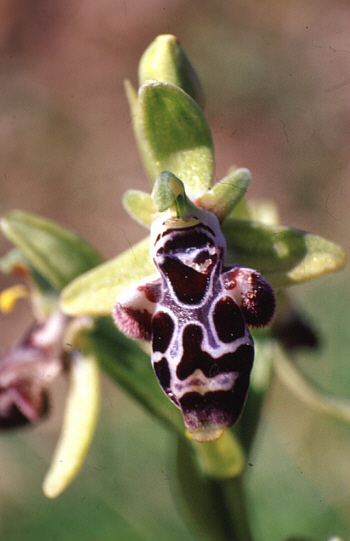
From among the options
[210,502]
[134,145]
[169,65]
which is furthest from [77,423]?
[134,145]

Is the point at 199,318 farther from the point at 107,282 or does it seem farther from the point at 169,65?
the point at 169,65

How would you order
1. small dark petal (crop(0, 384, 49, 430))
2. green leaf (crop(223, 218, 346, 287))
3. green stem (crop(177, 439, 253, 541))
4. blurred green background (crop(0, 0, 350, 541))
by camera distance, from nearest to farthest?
green leaf (crop(223, 218, 346, 287)) → green stem (crop(177, 439, 253, 541)) → small dark petal (crop(0, 384, 49, 430)) → blurred green background (crop(0, 0, 350, 541))

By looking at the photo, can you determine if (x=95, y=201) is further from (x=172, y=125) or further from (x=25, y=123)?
(x=172, y=125)

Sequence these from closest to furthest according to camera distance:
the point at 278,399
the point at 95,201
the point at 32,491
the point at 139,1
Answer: the point at 32,491 < the point at 278,399 < the point at 95,201 < the point at 139,1

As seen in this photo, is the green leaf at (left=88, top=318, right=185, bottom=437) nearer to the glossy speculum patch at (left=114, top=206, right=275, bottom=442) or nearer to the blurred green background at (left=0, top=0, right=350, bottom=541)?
the glossy speculum patch at (left=114, top=206, right=275, bottom=442)

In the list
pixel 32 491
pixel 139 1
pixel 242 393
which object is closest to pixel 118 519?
pixel 32 491

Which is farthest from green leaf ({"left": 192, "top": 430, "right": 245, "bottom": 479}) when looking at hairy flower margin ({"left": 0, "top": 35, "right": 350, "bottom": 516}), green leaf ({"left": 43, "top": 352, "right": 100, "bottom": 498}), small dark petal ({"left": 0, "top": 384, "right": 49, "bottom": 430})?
small dark petal ({"left": 0, "top": 384, "right": 49, "bottom": 430})

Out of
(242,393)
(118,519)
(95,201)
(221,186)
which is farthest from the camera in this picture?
(95,201)
